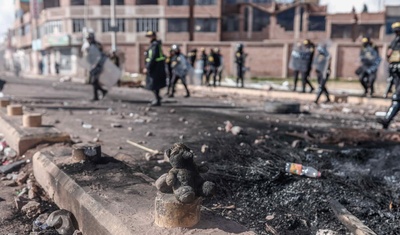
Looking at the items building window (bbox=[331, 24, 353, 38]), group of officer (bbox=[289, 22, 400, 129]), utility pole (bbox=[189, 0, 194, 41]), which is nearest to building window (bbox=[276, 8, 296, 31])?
building window (bbox=[331, 24, 353, 38])

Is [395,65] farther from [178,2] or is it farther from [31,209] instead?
[178,2]

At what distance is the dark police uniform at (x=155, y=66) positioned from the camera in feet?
28.4

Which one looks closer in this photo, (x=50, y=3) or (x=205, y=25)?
(x=205, y=25)

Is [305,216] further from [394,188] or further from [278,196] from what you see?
[394,188]

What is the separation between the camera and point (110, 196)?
2.56 meters

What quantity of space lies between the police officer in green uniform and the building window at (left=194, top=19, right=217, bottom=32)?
103ft

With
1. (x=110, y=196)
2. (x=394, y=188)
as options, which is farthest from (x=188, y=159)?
(x=394, y=188)

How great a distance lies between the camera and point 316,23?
1620 inches

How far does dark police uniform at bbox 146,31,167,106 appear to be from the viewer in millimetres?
8648

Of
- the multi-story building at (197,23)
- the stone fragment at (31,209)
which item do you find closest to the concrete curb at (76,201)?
the stone fragment at (31,209)

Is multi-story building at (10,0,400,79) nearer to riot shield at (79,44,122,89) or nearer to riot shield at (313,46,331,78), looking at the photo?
riot shield at (313,46,331,78)

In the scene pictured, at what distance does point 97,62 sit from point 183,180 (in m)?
8.03

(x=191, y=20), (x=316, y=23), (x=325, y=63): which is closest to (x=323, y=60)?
(x=325, y=63)

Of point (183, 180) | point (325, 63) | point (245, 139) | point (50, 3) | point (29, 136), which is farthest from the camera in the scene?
point (50, 3)
